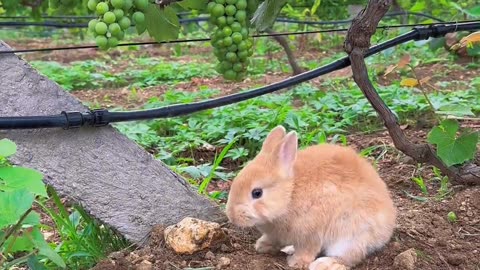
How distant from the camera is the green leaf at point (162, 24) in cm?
218

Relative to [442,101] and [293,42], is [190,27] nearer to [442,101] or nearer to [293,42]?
[293,42]

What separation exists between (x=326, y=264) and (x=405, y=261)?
0.26m

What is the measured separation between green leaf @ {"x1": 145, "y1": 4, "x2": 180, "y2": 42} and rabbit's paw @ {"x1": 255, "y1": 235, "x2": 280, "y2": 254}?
2.42 feet

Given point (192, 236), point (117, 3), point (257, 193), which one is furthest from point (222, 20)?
point (192, 236)

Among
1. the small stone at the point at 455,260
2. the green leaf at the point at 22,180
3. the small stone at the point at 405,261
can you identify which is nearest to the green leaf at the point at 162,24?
the green leaf at the point at 22,180

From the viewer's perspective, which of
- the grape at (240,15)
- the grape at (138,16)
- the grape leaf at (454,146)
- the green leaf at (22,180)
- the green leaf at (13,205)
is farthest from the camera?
the grape leaf at (454,146)

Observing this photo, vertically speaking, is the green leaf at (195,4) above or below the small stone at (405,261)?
above

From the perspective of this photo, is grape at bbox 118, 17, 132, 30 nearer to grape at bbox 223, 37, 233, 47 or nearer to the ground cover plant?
grape at bbox 223, 37, 233, 47

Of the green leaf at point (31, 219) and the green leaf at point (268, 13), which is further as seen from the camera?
Result: the green leaf at point (268, 13)

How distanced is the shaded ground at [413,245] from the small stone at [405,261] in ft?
0.09

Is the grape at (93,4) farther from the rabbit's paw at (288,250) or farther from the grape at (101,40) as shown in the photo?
the rabbit's paw at (288,250)

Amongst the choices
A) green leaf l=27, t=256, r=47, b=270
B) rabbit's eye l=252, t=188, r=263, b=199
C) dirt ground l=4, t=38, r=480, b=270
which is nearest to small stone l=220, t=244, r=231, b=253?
dirt ground l=4, t=38, r=480, b=270

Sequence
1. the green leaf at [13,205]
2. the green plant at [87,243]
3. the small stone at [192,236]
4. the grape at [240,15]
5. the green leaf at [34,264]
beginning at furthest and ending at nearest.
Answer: the green plant at [87,243]
the small stone at [192,236]
the grape at [240,15]
the green leaf at [34,264]
the green leaf at [13,205]

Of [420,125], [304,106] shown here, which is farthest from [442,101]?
[304,106]
